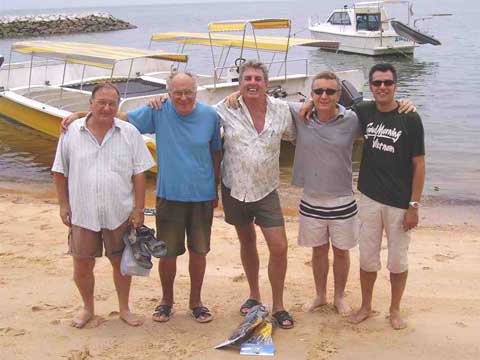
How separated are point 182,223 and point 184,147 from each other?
1.72 ft

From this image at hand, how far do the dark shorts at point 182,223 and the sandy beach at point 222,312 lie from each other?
1.95 feet

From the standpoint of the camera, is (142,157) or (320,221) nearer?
(142,157)

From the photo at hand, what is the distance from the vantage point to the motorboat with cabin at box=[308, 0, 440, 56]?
3020 cm

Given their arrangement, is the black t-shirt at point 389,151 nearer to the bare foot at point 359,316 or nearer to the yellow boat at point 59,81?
the bare foot at point 359,316

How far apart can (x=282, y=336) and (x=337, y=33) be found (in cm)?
3070

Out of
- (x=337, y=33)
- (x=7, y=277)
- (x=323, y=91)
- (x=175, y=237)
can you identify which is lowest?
(x=7, y=277)

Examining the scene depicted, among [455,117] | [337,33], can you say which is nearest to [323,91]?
[455,117]

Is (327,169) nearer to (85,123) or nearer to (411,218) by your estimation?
(411,218)

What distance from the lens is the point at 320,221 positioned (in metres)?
4.09

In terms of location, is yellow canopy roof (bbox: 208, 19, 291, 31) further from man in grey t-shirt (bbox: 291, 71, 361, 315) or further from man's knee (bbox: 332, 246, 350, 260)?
man's knee (bbox: 332, 246, 350, 260)

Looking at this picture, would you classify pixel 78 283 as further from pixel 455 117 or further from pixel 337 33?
pixel 337 33

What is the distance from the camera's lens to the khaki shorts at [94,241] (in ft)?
12.4

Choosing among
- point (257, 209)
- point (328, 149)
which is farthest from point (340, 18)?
point (257, 209)

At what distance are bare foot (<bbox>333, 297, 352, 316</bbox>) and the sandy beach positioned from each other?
63 millimetres
